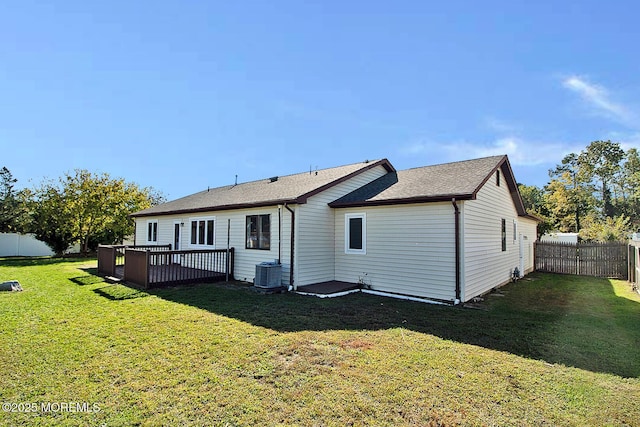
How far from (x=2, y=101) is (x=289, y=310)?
45.8 ft

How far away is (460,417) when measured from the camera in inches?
116

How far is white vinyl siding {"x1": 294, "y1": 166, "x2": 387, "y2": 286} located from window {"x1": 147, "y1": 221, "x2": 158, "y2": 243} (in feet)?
36.2

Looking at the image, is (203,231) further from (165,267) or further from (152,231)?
(152,231)

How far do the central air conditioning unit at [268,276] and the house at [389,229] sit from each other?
32 centimetres

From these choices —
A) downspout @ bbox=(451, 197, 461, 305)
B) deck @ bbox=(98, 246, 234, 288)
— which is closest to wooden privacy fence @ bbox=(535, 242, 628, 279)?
downspout @ bbox=(451, 197, 461, 305)

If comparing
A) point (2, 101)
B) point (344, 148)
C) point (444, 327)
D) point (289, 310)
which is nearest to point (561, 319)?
point (444, 327)

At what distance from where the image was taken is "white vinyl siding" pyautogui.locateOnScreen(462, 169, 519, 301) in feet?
26.7

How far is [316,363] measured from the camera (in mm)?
4145

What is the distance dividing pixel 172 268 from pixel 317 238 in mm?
5119

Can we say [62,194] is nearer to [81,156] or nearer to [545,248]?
[81,156]

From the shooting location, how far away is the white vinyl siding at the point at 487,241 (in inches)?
320

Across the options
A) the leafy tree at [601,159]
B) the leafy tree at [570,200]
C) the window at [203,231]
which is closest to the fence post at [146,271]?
the window at [203,231]

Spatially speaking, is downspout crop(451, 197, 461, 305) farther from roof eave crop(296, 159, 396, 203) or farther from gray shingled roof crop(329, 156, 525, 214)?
roof eave crop(296, 159, 396, 203)

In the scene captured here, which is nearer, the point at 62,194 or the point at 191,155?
the point at 191,155
